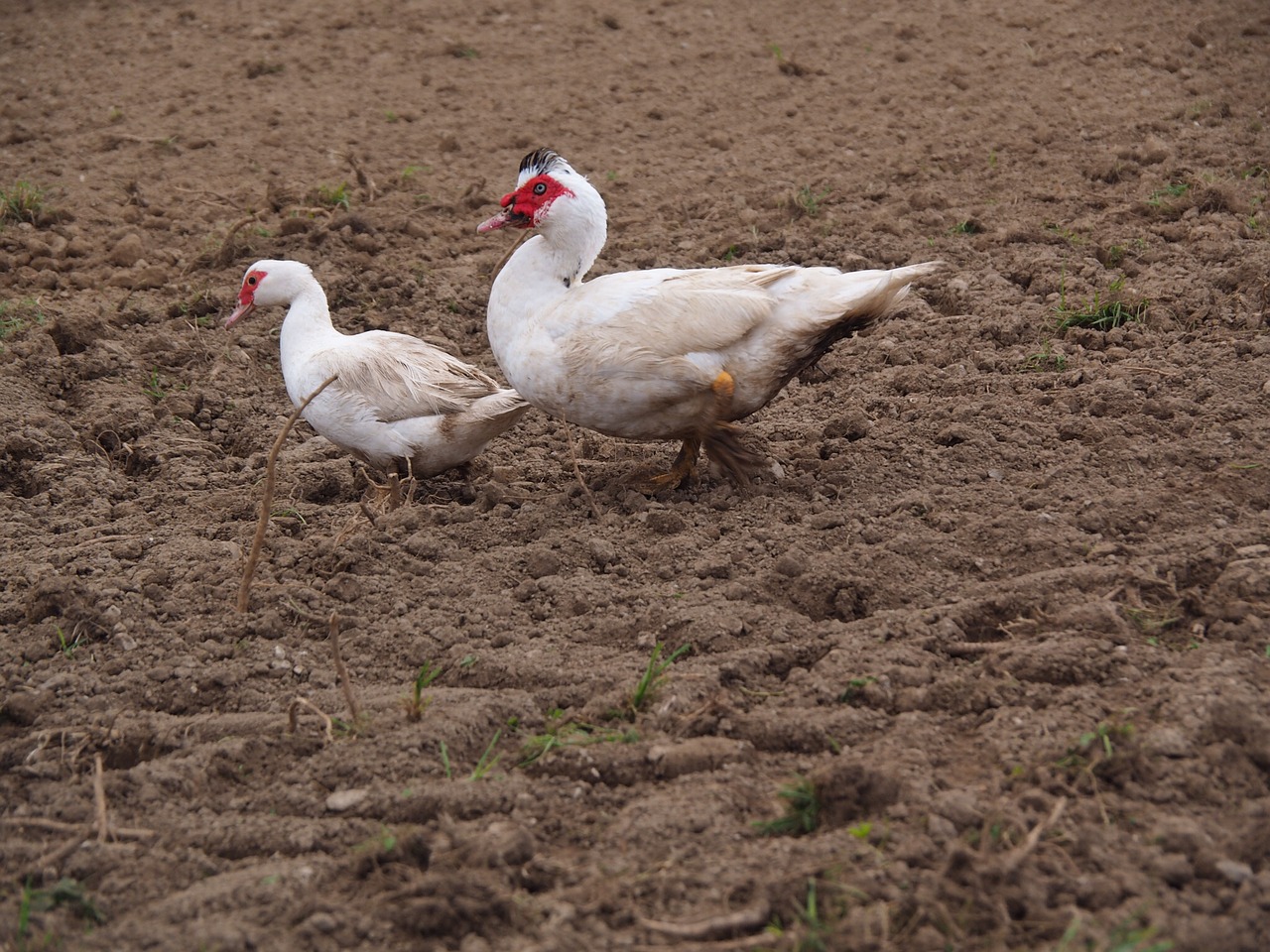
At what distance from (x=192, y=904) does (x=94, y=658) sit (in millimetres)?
1326

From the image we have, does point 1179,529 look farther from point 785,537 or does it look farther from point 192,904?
point 192,904

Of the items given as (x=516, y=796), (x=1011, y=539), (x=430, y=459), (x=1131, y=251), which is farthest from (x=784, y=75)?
(x=516, y=796)

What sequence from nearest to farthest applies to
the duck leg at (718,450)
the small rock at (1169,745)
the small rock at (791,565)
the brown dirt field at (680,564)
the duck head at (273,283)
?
1. the brown dirt field at (680,564)
2. the small rock at (1169,745)
3. the small rock at (791,565)
4. the duck leg at (718,450)
5. the duck head at (273,283)

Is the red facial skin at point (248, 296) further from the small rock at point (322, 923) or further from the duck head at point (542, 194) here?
the small rock at point (322, 923)

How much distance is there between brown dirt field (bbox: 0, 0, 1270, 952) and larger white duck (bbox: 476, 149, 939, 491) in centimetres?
36

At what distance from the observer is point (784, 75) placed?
30.0 ft

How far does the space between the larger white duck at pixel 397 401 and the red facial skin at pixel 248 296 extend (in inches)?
16.3

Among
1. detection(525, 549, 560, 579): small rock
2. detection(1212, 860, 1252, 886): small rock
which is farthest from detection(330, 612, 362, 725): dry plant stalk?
detection(1212, 860, 1252, 886): small rock

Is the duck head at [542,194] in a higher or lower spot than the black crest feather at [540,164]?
lower

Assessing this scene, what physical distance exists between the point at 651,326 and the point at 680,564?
919mm

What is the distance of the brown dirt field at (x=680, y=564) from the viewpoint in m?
2.89

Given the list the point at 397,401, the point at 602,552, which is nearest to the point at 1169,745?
the point at 602,552

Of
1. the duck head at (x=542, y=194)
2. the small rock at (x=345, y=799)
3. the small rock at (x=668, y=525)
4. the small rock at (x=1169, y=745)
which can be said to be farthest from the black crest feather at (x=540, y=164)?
the small rock at (x=1169, y=745)

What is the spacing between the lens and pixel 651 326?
15.3ft
